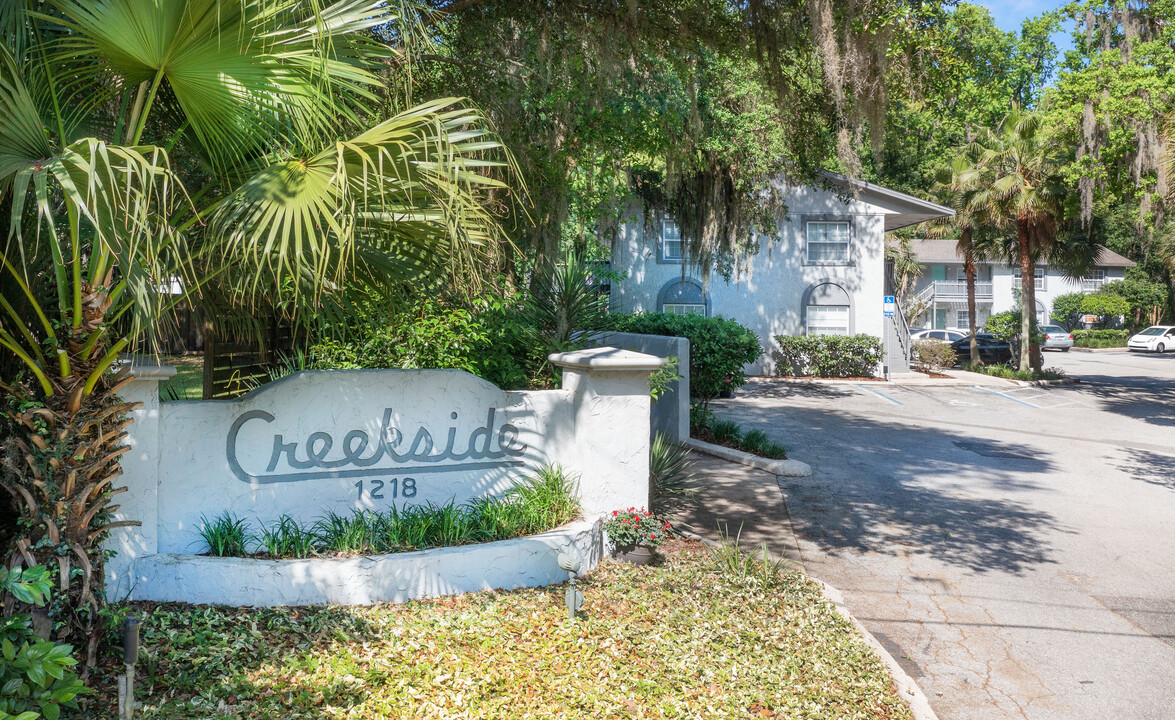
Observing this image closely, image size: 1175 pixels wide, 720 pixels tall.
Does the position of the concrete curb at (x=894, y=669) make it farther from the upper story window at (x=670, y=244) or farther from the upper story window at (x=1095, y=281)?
the upper story window at (x=1095, y=281)

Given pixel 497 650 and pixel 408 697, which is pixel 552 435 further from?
pixel 408 697

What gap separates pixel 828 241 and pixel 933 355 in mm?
5456

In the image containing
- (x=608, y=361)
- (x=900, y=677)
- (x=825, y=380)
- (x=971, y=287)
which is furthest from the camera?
(x=971, y=287)

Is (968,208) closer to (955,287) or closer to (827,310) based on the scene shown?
(827,310)

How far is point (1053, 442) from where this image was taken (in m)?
13.9

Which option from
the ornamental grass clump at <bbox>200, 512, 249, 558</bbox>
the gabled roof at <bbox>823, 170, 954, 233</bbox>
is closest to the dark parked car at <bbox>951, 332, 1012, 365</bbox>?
the gabled roof at <bbox>823, 170, 954, 233</bbox>

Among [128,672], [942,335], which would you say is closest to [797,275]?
[942,335]

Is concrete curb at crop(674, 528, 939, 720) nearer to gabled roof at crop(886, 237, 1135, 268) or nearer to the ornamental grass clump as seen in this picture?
the ornamental grass clump

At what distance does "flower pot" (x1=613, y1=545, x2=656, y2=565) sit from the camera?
→ 19.9 feet

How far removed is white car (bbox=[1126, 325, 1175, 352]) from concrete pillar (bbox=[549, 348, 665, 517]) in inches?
1783

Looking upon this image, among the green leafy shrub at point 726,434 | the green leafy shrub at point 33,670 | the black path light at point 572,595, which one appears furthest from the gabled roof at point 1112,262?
the green leafy shrub at point 33,670

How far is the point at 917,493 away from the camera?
9.63 meters

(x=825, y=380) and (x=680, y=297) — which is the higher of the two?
(x=680, y=297)

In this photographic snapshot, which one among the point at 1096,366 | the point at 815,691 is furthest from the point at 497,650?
the point at 1096,366
